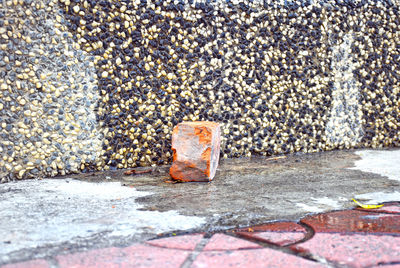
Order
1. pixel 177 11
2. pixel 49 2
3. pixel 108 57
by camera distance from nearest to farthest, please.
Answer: pixel 49 2 < pixel 108 57 < pixel 177 11

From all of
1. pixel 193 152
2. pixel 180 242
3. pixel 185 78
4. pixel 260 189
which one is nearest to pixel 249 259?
pixel 180 242

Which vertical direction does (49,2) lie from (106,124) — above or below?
above

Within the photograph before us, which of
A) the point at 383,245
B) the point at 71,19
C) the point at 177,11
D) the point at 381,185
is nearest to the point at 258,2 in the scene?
the point at 177,11

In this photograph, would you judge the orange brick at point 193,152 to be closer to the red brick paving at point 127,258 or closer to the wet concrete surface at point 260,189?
the wet concrete surface at point 260,189

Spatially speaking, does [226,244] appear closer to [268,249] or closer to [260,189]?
[268,249]

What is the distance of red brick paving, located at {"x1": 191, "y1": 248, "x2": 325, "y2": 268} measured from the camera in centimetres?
107

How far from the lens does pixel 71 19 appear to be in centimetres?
212

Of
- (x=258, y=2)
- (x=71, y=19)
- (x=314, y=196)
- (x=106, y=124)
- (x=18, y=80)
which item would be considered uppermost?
(x=258, y=2)

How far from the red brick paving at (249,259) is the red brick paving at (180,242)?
7 centimetres

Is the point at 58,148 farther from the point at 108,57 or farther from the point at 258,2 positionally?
the point at 258,2

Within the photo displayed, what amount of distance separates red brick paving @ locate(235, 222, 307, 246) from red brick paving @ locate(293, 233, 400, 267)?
0.04m

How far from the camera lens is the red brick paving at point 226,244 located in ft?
3.85

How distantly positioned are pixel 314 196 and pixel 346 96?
4.36 ft

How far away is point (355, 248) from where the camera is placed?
1174mm
